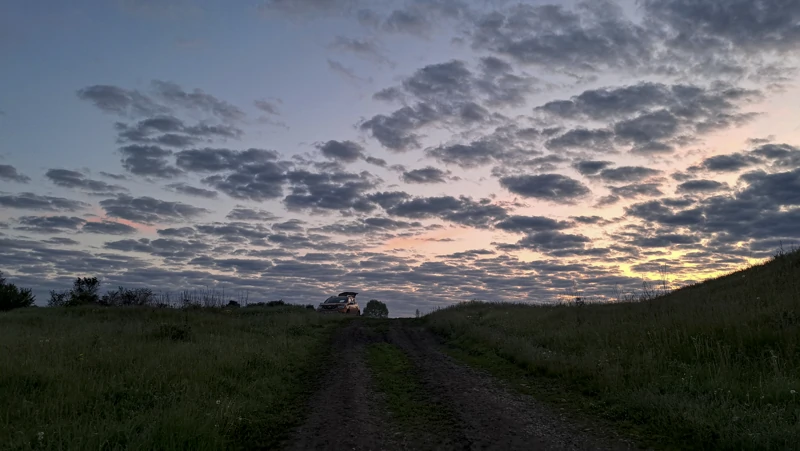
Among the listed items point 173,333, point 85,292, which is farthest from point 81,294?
point 173,333

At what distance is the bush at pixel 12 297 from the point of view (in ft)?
135

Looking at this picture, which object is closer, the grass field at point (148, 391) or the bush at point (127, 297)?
the grass field at point (148, 391)

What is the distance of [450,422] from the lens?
28.8 feet

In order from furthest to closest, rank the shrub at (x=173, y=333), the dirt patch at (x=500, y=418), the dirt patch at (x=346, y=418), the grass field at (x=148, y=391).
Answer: the shrub at (x=173, y=333)
the dirt patch at (x=346, y=418)
the dirt patch at (x=500, y=418)
the grass field at (x=148, y=391)

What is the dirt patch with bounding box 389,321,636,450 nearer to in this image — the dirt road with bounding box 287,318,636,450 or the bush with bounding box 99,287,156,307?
the dirt road with bounding box 287,318,636,450

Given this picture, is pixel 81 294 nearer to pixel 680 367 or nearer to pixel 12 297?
pixel 12 297

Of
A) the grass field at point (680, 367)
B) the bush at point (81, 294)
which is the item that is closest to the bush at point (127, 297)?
the bush at point (81, 294)

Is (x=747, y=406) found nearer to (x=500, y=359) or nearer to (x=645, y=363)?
(x=645, y=363)

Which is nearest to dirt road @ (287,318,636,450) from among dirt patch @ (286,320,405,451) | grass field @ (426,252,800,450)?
dirt patch @ (286,320,405,451)

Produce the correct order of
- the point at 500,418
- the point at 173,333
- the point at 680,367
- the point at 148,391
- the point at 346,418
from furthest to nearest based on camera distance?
1. the point at 173,333
2. the point at 680,367
3. the point at 148,391
4. the point at 346,418
5. the point at 500,418

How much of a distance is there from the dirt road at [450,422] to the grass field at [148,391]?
2.19 ft

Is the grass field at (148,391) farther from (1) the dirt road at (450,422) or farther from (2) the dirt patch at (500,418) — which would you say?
(2) the dirt patch at (500,418)

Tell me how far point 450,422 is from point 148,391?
18.8ft

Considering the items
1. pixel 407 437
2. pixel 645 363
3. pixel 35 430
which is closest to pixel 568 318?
pixel 645 363
